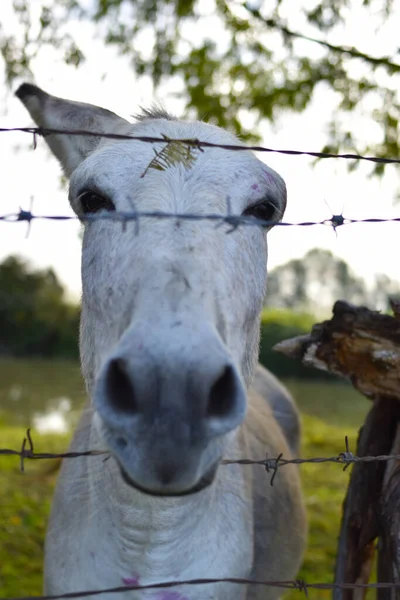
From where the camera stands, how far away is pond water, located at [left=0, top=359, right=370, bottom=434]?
540 inches

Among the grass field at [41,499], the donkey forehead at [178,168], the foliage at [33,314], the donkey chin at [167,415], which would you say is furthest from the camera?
the foliage at [33,314]

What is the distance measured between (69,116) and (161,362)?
1.79 meters

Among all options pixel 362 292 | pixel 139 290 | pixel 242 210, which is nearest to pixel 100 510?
pixel 139 290

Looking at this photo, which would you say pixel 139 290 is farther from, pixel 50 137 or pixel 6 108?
pixel 6 108

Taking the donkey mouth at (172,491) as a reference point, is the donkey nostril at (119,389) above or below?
above

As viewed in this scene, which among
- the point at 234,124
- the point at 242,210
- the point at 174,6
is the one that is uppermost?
the point at 174,6

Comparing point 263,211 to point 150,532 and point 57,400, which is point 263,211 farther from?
point 57,400

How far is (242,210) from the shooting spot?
1971 mm

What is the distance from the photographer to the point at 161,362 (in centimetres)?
133

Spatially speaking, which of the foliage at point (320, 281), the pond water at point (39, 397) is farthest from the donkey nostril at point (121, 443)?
the foliage at point (320, 281)

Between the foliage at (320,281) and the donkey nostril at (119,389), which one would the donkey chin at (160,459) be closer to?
the donkey nostril at (119,389)

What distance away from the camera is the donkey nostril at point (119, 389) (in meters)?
1.38

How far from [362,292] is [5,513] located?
21608 millimetres

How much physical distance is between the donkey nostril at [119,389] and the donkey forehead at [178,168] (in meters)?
0.71
